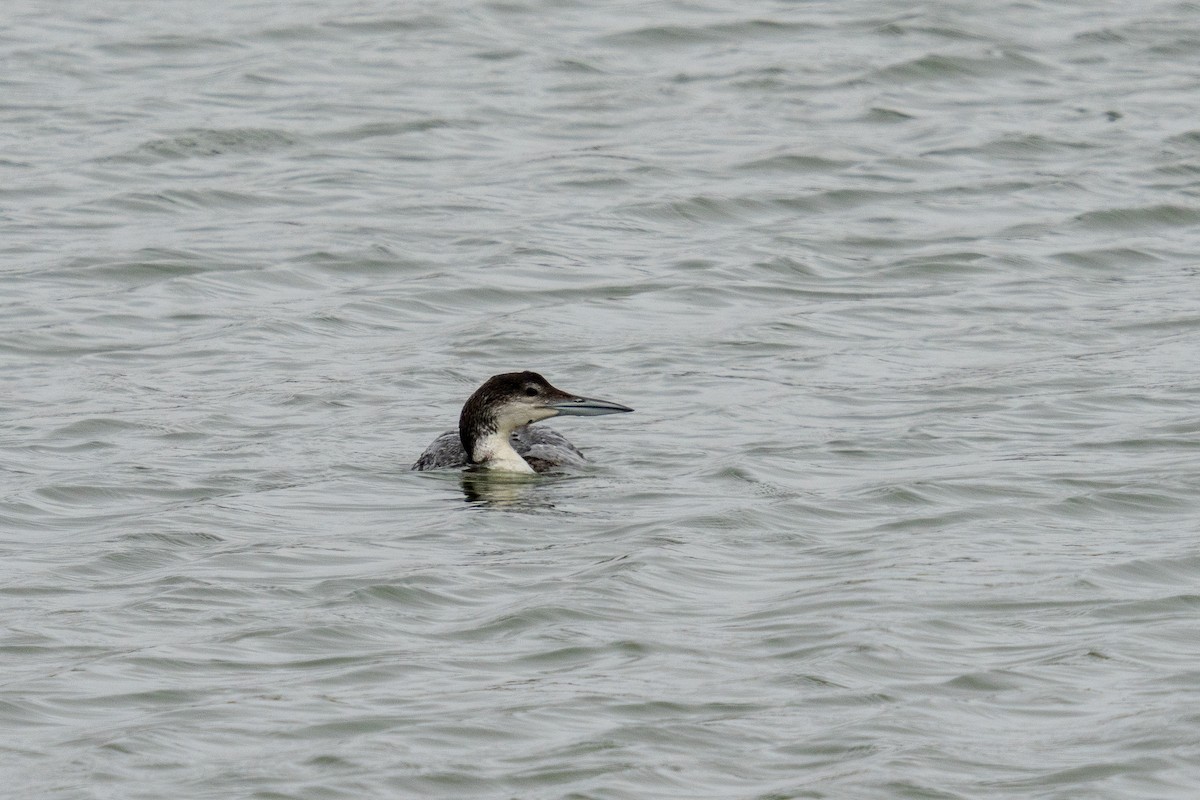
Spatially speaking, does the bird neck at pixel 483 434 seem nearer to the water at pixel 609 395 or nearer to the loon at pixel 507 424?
the loon at pixel 507 424

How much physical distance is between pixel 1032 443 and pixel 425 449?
133 inches

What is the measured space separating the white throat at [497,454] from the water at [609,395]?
0.80 ft

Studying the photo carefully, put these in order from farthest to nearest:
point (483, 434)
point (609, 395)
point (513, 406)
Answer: point (609, 395), point (513, 406), point (483, 434)

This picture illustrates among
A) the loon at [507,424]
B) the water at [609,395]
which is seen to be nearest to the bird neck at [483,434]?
the loon at [507,424]

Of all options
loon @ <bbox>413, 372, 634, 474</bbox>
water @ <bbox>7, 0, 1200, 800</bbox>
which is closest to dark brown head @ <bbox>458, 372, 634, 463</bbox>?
loon @ <bbox>413, 372, 634, 474</bbox>

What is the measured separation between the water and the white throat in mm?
243

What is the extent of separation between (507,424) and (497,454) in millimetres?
176

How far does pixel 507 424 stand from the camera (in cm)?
1301

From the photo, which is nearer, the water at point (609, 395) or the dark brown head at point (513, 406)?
the water at point (609, 395)

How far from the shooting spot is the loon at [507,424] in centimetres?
1291

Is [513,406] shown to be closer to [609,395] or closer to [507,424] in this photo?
[507,424]

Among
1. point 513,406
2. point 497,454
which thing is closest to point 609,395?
point 513,406

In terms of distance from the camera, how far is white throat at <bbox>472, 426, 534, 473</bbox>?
12906 mm

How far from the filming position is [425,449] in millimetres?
13172
